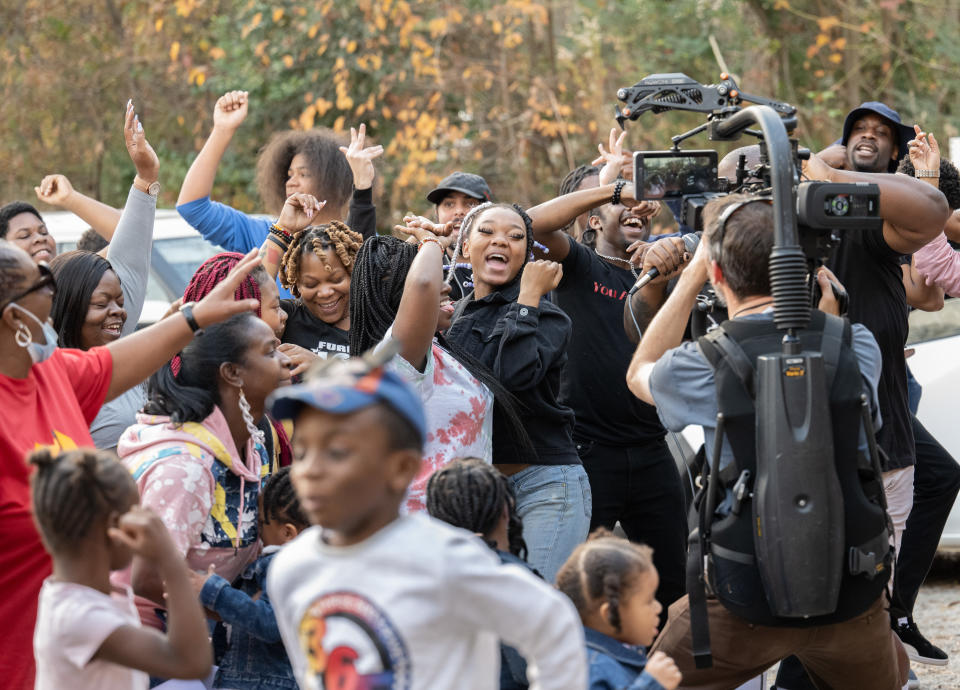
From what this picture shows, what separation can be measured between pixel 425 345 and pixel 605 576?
3.75ft

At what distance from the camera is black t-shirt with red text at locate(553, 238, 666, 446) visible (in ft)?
17.5

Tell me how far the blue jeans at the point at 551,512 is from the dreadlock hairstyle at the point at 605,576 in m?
1.05

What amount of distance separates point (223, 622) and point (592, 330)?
7.33 feet

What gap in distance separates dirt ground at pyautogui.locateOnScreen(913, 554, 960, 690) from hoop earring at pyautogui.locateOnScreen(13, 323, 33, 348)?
4221 millimetres

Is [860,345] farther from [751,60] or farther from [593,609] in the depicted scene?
[751,60]

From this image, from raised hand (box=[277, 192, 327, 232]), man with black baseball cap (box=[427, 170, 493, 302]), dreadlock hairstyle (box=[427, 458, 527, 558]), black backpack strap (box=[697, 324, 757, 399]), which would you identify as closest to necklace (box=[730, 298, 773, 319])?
black backpack strap (box=[697, 324, 757, 399])

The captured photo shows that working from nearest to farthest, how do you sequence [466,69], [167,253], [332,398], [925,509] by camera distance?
[332,398] < [925,509] < [167,253] < [466,69]

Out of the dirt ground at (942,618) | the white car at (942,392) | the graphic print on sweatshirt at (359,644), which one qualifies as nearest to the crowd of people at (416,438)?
the graphic print on sweatshirt at (359,644)

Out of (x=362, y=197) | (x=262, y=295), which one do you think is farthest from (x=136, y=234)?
(x=362, y=197)

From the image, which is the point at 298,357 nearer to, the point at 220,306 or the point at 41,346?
the point at 220,306

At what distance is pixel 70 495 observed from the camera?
2852 mm

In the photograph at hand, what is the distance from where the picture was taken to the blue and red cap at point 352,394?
2496 millimetres

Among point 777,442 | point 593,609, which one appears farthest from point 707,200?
point 593,609

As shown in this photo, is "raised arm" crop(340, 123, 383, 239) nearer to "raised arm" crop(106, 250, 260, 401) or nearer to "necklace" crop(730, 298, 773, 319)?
"raised arm" crop(106, 250, 260, 401)
